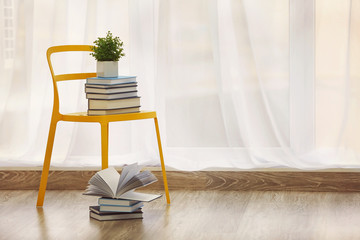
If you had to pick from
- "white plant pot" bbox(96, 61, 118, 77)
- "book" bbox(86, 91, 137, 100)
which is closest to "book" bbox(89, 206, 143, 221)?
"book" bbox(86, 91, 137, 100)

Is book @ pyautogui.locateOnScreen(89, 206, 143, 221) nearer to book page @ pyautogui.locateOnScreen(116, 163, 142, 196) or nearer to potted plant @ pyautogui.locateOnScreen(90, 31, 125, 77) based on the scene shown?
book page @ pyautogui.locateOnScreen(116, 163, 142, 196)

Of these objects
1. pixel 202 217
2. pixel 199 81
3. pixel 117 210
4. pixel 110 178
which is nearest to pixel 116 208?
pixel 117 210

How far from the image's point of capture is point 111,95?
2.45 metres

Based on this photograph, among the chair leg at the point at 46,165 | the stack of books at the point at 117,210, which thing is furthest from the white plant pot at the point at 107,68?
the stack of books at the point at 117,210

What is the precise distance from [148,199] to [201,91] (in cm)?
70

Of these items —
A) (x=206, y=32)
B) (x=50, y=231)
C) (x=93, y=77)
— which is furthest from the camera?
(x=206, y=32)

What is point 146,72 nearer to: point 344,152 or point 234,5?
point 234,5

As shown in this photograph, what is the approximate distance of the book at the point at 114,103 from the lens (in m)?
2.44

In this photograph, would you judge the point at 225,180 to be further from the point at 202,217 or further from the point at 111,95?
the point at 111,95

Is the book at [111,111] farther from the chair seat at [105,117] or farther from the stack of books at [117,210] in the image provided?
the stack of books at [117,210]

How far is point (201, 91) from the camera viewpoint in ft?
9.37

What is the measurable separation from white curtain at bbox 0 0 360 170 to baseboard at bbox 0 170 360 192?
0.14 feet

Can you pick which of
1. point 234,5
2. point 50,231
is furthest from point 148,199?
point 234,5

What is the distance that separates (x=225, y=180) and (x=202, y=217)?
0.45 m
